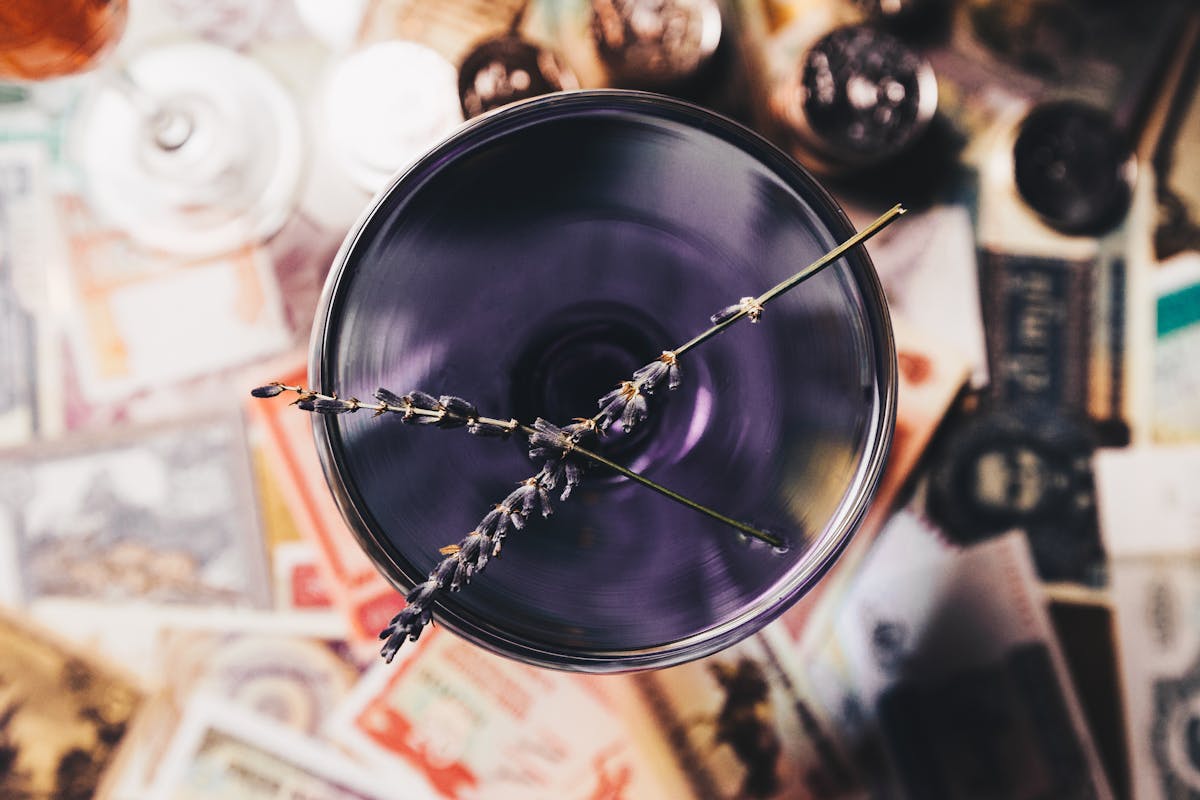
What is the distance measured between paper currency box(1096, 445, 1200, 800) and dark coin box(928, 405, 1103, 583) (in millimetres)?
22

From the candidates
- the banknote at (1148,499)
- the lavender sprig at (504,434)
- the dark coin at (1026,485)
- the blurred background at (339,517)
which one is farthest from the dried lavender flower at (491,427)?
the banknote at (1148,499)

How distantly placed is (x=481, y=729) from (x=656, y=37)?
1.81ft

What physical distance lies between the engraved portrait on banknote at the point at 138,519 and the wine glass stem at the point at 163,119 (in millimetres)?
218

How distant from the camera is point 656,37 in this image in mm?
691

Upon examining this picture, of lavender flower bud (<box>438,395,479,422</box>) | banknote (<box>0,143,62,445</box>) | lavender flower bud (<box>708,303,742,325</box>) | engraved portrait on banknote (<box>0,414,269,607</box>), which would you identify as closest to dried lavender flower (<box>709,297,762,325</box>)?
lavender flower bud (<box>708,303,742,325</box>)

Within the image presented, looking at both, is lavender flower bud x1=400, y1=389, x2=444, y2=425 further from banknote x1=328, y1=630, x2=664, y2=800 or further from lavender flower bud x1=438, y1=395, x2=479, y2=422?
banknote x1=328, y1=630, x2=664, y2=800

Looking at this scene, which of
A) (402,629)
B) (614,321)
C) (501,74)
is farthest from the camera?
(501,74)

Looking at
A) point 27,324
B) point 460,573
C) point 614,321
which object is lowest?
point 460,573

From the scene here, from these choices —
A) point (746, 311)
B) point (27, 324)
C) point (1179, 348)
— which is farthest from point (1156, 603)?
point (27, 324)

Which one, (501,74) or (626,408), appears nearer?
(626,408)

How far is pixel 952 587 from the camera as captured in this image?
28.1 inches

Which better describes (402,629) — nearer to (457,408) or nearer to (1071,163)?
(457,408)

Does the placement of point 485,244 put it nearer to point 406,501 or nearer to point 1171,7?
point 406,501

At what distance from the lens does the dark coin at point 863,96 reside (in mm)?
685
